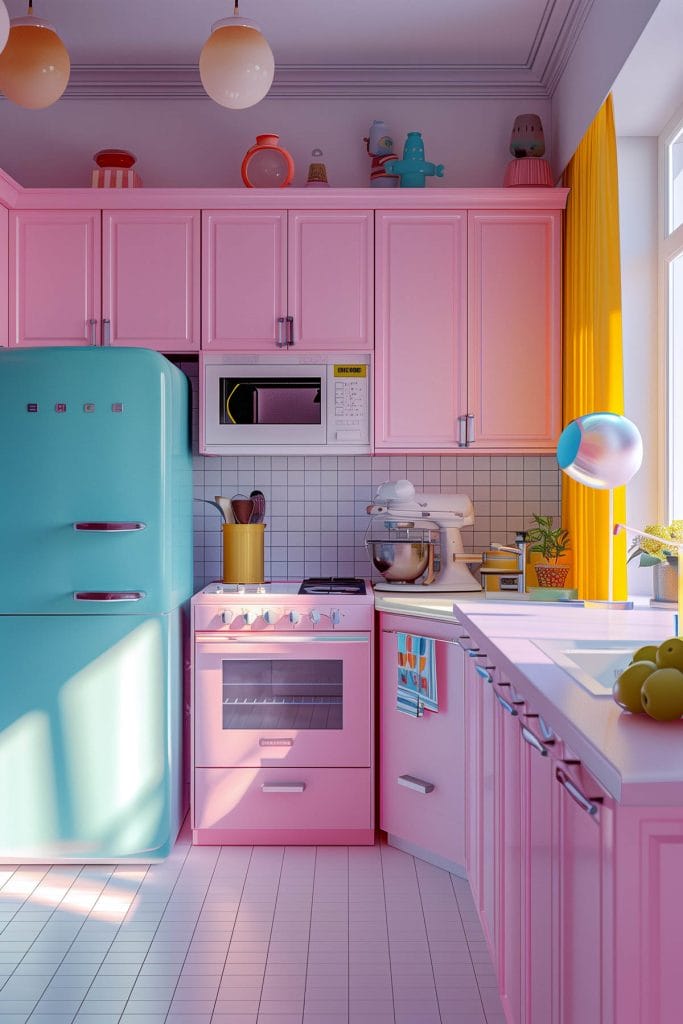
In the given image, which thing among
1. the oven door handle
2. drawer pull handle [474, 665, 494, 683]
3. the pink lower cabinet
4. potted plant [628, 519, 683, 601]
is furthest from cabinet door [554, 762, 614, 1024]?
the oven door handle

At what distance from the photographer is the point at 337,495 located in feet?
12.0

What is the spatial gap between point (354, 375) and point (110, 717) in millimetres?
1541

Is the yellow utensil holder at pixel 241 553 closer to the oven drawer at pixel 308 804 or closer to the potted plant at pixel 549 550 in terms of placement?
the oven drawer at pixel 308 804

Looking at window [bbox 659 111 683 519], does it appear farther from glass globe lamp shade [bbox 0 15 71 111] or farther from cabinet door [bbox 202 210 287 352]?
glass globe lamp shade [bbox 0 15 71 111]

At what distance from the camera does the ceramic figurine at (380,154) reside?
3420mm

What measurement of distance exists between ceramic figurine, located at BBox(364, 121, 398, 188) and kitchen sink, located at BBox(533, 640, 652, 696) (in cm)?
227

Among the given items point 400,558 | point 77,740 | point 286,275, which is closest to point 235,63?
point 286,275

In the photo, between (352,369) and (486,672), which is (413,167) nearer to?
(352,369)

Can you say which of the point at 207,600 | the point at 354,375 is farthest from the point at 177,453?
the point at 354,375

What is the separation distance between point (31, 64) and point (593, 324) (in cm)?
187

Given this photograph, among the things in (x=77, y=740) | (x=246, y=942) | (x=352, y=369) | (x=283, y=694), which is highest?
(x=352, y=369)

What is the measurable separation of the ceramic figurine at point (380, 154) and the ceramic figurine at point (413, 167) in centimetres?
3

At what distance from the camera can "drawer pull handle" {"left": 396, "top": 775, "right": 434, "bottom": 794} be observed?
2.83 meters

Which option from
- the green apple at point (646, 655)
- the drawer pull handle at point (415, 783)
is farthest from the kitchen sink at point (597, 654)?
the drawer pull handle at point (415, 783)
